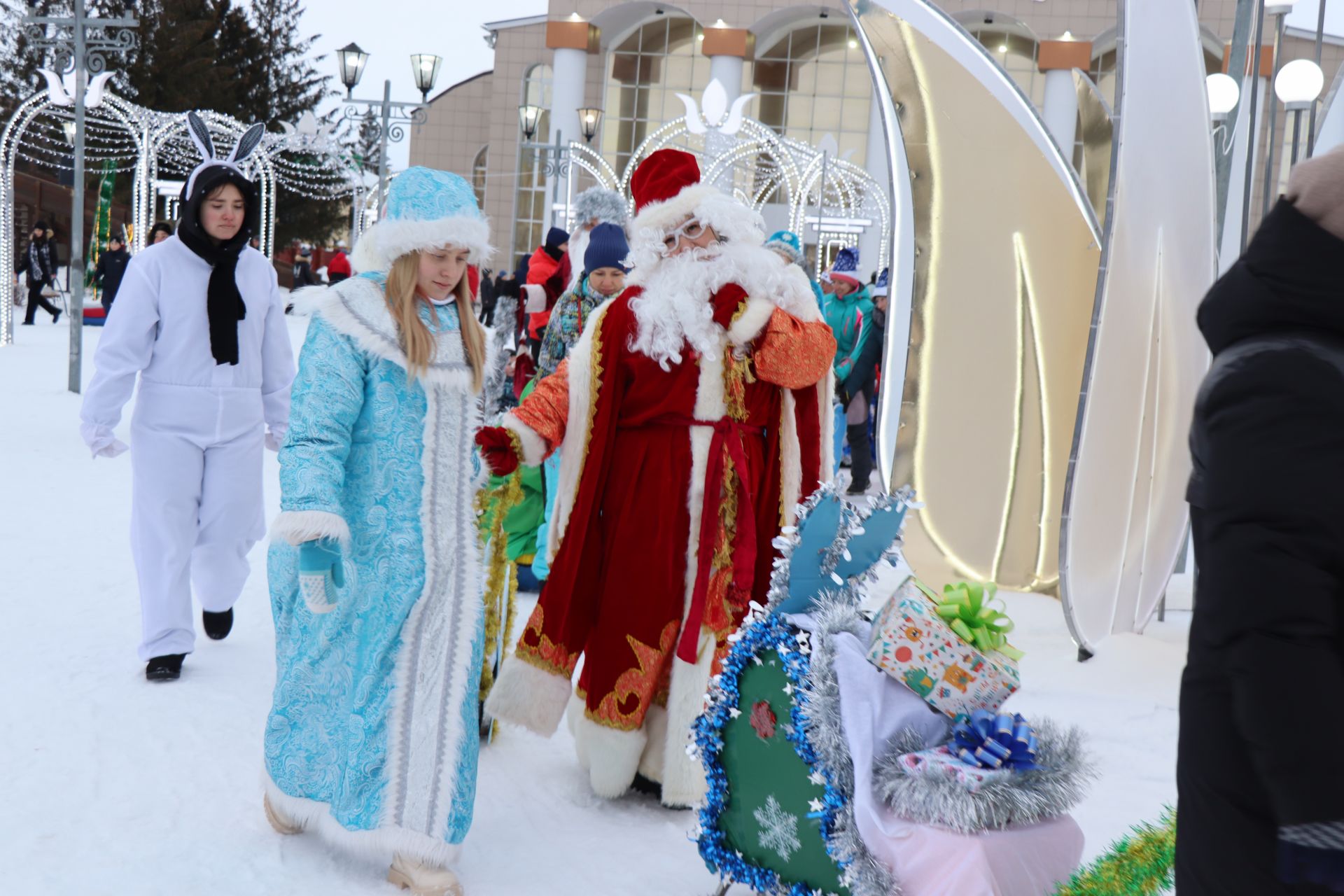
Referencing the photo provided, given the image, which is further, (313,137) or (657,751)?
(313,137)

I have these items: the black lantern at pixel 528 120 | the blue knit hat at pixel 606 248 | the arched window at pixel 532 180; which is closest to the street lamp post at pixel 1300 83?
the blue knit hat at pixel 606 248

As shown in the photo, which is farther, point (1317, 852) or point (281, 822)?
point (281, 822)

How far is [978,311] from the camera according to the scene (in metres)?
5.60

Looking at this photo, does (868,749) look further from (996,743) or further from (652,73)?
(652,73)

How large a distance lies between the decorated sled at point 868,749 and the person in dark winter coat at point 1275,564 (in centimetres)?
85

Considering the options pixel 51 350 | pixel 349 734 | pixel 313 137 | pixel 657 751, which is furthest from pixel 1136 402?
pixel 313 137

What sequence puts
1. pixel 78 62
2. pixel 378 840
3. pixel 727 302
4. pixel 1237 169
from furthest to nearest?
pixel 78 62
pixel 1237 169
pixel 727 302
pixel 378 840

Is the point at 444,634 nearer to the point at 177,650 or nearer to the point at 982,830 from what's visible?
the point at 982,830

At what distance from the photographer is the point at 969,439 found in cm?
567

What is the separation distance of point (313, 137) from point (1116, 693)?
712 inches

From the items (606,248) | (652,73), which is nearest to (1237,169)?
(606,248)

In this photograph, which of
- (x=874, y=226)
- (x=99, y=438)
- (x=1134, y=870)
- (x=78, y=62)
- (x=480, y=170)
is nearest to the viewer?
(x=1134, y=870)

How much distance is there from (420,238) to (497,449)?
24.4 inches

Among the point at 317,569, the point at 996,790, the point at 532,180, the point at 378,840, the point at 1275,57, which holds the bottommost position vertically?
the point at 378,840
